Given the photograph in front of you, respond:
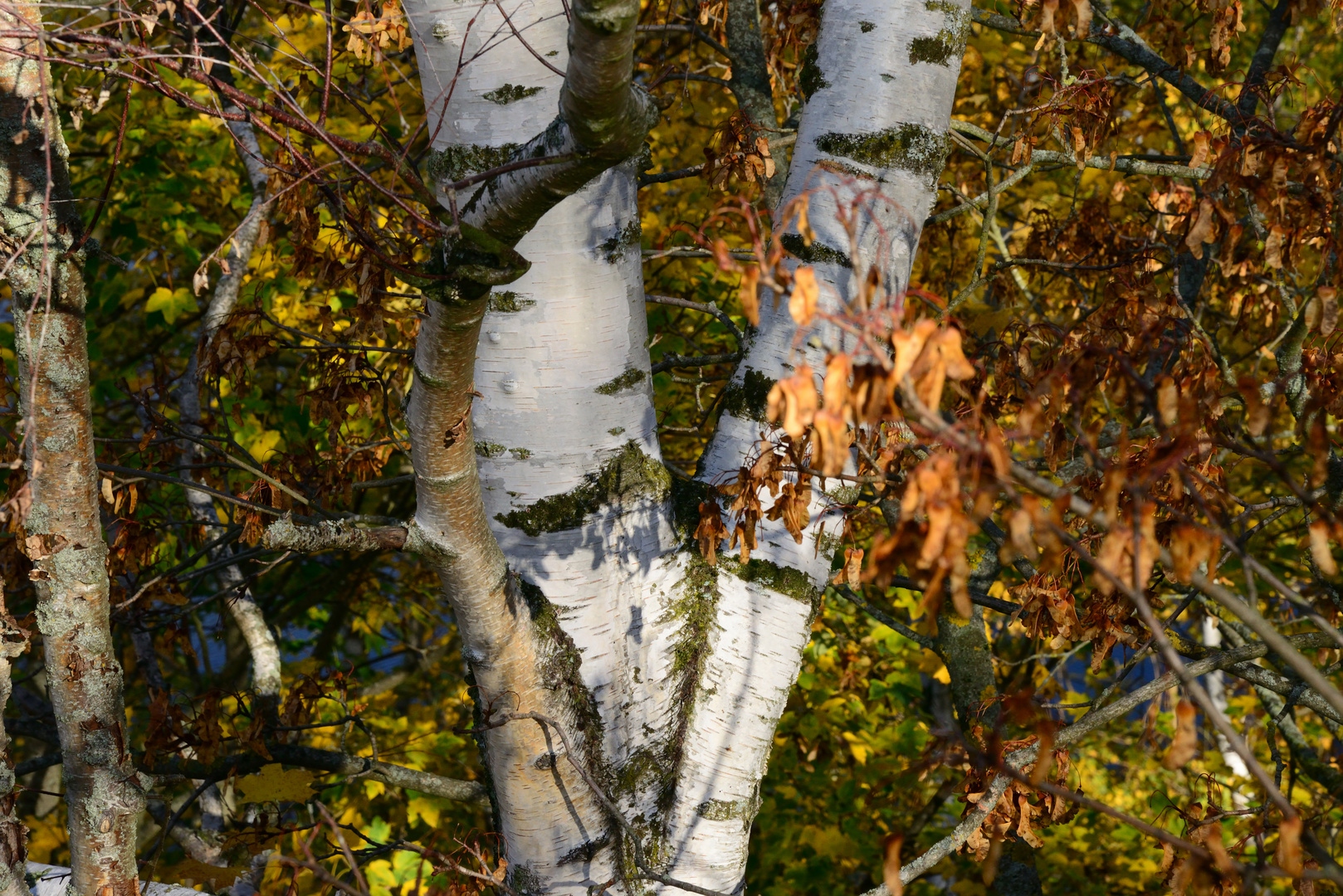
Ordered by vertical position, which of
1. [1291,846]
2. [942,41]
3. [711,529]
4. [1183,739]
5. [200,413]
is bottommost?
[200,413]

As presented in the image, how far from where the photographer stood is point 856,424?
4.01 ft

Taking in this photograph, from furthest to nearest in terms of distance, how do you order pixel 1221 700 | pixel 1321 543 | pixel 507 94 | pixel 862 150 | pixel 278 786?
pixel 1221 700 < pixel 278 786 < pixel 862 150 < pixel 507 94 < pixel 1321 543

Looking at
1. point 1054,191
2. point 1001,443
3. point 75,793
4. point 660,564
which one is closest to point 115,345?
point 75,793

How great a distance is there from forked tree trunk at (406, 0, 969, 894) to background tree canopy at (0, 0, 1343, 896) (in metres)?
0.08

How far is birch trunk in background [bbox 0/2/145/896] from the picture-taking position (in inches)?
65.8

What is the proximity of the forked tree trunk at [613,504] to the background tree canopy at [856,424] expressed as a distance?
0.08 meters

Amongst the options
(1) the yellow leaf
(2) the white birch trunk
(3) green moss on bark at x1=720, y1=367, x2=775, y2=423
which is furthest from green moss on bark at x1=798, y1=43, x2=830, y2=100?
(2) the white birch trunk

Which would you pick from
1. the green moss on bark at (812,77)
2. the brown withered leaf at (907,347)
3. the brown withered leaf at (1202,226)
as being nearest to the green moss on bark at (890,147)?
the green moss on bark at (812,77)

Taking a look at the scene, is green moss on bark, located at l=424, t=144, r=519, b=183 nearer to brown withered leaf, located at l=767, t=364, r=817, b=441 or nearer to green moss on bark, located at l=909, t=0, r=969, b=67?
green moss on bark, located at l=909, t=0, r=969, b=67

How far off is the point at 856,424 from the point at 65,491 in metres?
1.55

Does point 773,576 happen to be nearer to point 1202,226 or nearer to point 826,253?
point 826,253

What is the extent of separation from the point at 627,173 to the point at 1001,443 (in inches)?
48.3

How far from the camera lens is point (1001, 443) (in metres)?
1.20

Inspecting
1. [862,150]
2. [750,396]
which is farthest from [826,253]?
[750,396]
